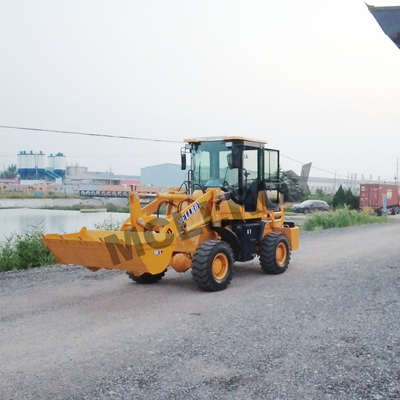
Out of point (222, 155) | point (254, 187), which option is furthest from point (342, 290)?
point (222, 155)

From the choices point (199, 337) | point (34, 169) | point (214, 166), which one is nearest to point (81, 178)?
point (34, 169)

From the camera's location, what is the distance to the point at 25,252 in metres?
12.7

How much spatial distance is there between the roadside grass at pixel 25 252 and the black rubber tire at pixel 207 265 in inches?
203

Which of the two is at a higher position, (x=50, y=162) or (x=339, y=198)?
(x=50, y=162)

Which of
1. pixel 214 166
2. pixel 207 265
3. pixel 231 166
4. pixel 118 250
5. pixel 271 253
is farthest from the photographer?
pixel 271 253

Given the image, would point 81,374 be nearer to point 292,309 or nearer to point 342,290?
point 292,309

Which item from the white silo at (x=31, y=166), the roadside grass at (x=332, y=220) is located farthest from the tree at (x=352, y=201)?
the white silo at (x=31, y=166)

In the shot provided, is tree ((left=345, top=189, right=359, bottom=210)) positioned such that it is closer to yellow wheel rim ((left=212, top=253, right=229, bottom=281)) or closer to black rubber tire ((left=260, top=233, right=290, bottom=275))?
black rubber tire ((left=260, top=233, right=290, bottom=275))

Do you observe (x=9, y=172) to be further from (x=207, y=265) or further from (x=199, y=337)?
(x=199, y=337)

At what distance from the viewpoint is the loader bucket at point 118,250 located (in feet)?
26.3

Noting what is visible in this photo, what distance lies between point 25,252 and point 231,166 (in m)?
5.88

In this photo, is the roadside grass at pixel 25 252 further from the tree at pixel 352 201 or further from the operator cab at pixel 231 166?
the tree at pixel 352 201

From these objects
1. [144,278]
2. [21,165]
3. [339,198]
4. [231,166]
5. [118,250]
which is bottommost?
[144,278]

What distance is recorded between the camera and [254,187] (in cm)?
1054
